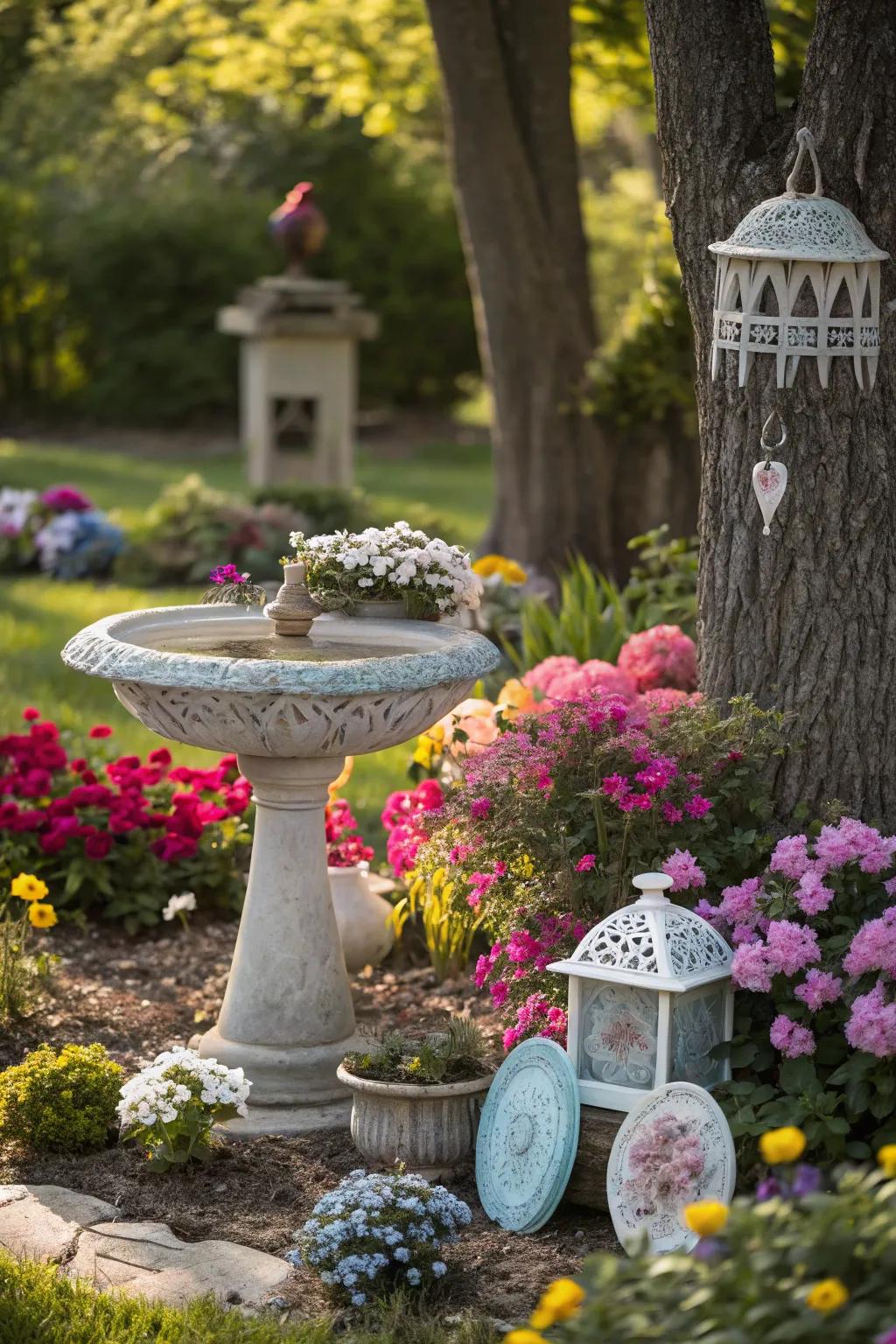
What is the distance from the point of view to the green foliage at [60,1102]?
3.85 meters

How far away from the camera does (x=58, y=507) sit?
11195 mm

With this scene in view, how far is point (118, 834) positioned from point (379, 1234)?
2738 mm

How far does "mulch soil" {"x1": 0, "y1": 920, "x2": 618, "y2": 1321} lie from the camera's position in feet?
11.1

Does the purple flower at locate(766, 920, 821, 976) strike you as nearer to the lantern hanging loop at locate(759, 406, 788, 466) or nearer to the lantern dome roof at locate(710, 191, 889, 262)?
the lantern hanging loop at locate(759, 406, 788, 466)

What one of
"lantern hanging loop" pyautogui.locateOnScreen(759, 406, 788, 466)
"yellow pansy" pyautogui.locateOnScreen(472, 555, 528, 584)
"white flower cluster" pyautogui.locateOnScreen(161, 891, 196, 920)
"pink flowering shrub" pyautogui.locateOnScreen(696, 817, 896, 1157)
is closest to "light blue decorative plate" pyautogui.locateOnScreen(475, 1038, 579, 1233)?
"pink flowering shrub" pyautogui.locateOnScreen(696, 817, 896, 1157)

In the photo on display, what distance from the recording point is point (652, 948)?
3588mm

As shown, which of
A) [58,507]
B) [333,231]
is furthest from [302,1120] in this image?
[333,231]

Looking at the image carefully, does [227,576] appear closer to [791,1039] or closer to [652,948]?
[652,948]

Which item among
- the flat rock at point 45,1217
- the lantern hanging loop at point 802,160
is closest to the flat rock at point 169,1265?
the flat rock at point 45,1217

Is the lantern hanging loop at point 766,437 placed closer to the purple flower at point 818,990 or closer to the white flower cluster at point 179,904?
the purple flower at point 818,990

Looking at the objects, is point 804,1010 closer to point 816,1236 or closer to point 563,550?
point 816,1236

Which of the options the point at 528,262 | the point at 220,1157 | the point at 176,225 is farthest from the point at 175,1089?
the point at 176,225

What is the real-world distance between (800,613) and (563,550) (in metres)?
5.04

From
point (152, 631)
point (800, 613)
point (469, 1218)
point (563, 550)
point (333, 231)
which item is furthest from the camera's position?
point (333, 231)
